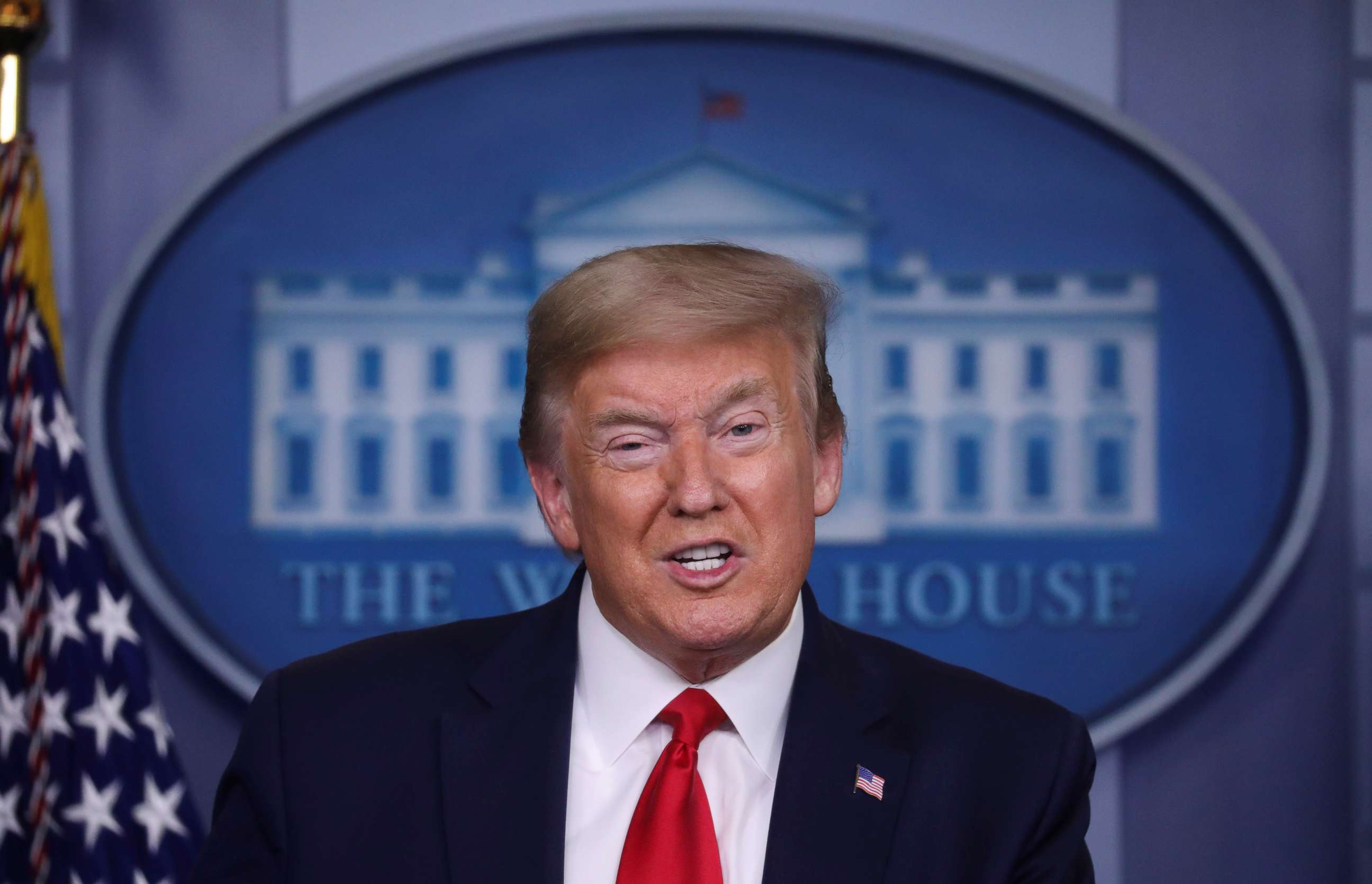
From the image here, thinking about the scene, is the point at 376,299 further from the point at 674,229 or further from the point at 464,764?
the point at 464,764

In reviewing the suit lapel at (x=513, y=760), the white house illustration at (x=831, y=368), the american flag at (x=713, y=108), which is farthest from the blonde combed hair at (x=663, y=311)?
the american flag at (x=713, y=108)

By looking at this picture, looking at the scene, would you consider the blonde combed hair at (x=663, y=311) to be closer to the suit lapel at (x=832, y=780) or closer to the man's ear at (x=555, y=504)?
the man's ear at (x=555, y=504)

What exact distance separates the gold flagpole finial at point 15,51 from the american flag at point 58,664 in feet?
0.17

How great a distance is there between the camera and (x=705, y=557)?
1.39 metres

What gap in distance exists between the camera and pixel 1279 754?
249cm

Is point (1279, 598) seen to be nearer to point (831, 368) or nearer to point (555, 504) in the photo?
point (831, 368)

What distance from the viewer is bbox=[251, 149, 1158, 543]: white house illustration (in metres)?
2.48

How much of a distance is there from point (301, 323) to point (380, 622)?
23.3 inches

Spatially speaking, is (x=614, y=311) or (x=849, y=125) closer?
(x=614, y=311)

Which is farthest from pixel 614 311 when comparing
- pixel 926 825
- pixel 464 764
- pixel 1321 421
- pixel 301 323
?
pixel 1321 421

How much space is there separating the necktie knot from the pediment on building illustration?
1.26m

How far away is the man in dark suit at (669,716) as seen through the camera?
4.52 ft

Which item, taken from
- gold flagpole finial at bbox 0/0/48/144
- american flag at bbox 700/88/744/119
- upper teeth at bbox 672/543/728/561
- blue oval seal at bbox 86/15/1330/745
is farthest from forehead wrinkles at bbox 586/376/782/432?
gold flagpole finial at bbox 0/0/48/144

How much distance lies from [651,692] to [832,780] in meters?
0.22
